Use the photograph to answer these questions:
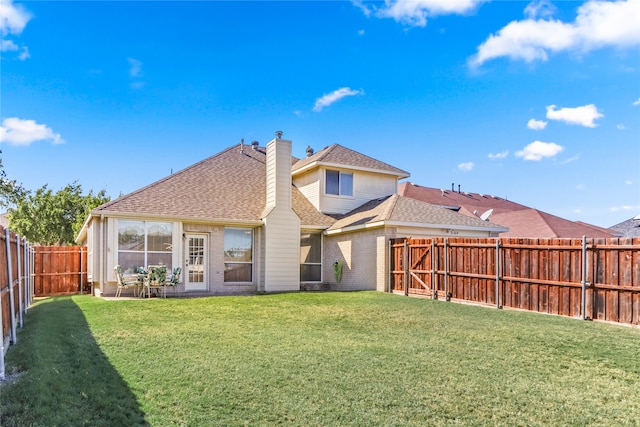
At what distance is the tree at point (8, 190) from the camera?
2070 cm

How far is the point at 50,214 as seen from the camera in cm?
3116

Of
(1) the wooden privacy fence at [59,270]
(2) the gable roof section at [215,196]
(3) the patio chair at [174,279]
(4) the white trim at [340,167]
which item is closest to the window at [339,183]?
(4) the white trim at [340,167]

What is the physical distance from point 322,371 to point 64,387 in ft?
10.1

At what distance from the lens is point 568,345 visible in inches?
277

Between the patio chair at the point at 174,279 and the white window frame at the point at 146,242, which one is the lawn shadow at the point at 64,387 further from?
the white window frame at the point at 146,242

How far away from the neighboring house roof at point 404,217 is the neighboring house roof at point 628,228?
1373 centimetres

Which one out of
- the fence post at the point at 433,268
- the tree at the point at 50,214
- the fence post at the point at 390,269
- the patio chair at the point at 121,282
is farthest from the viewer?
the tree at the point at 50,214

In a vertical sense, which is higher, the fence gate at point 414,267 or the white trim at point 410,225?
the white trim at point 410,225

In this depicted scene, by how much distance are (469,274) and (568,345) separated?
510 cm

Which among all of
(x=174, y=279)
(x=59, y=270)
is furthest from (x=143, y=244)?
(x=59, y=270)

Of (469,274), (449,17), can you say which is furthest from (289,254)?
(449,17)

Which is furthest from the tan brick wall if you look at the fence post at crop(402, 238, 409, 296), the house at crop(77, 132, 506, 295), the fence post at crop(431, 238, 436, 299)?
the fence post at crop(431, 238, 436, 299)

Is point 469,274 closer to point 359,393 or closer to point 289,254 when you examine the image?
point 289,254

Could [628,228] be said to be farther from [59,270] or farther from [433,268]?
[59,270]
